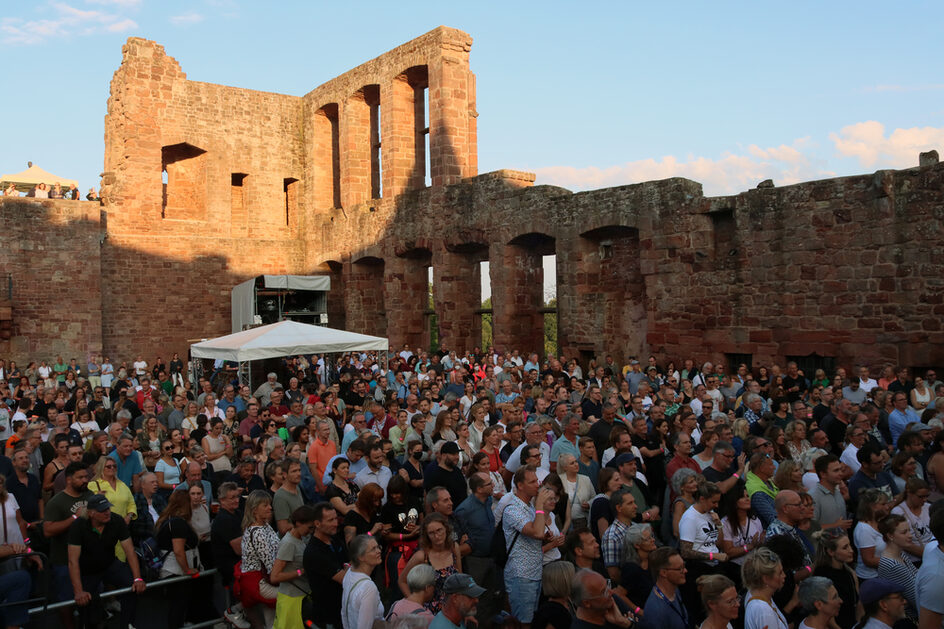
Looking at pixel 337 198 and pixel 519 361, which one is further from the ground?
pixel 337 198

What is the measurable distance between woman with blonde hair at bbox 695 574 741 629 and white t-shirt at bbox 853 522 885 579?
66.1 inches

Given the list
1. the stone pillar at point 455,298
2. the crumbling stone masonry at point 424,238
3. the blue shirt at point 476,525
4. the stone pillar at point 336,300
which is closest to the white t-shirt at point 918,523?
the blue shirt at point 476,525

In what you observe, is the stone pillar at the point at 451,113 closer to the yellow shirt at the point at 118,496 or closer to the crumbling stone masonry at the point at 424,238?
the crumbling stone masonry at the point at 424,238

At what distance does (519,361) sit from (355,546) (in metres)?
12.2

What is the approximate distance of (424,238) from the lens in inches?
813

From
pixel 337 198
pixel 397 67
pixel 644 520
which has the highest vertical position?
pixel 397 67

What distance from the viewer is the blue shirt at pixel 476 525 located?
550 cm

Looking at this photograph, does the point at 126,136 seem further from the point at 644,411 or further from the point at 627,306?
the point at 644,411

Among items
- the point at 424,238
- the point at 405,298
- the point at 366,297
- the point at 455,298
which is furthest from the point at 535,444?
the point at 366,297

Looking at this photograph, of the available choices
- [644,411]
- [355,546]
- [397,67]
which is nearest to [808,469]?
[644,411]

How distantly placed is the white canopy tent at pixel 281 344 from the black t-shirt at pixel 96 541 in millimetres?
7034

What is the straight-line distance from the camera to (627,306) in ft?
54.8

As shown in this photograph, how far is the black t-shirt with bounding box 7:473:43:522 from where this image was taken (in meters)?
6.38

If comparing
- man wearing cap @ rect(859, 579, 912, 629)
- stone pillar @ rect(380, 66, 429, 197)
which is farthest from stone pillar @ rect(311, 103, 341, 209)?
man wearing cap @ rect(859, 579, 912, 629)
